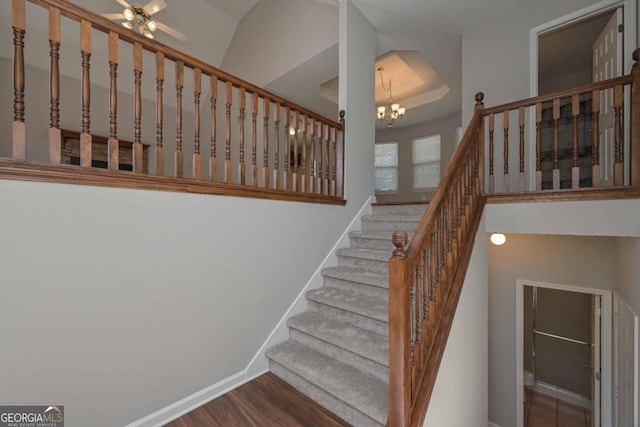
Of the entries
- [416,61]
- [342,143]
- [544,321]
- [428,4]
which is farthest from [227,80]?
[544,321]

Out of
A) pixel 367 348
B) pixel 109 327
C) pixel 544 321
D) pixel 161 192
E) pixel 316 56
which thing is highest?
pixel 316 56

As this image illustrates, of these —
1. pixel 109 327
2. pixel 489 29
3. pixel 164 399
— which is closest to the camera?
pixel 109 327

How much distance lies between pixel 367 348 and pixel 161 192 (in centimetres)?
169

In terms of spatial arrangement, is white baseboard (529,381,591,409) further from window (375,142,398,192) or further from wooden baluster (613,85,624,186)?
window (375,142,398,192)

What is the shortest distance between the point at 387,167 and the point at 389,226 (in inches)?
199

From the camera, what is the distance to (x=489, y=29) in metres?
3.62

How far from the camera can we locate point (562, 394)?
15.0 feet

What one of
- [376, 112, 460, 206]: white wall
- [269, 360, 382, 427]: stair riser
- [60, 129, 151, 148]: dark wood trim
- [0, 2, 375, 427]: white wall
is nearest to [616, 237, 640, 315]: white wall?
[269, 360, 382, 427]: stair riser

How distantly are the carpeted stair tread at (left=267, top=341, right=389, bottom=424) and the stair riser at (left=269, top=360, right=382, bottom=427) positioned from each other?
0.13ft

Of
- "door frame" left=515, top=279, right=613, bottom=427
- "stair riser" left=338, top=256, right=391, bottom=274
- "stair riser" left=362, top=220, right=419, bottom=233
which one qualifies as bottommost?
"door frame" left=515, top=279, right=613, bottom=427

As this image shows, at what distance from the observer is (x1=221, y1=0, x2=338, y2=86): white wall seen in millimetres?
3863

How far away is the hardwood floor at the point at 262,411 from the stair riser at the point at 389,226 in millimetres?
1779

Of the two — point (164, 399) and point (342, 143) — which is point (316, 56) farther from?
point (164, 399)

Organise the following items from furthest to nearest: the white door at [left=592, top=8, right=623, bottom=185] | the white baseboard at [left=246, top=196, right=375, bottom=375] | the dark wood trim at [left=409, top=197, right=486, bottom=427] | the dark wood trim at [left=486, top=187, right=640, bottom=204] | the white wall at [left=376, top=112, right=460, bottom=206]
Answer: the white wall at [left=376, top=112, right=460, bottom=206], the white door at [left=592, top=8, right=623, bottom=185], the white baseboard at [left=246, top=196, right=375, bottom=375], the dark wood trim at [left=486, top=187, right=640, bottom=204], the dark wood trim at [left=409, top=197, right=486, bottom=427]
